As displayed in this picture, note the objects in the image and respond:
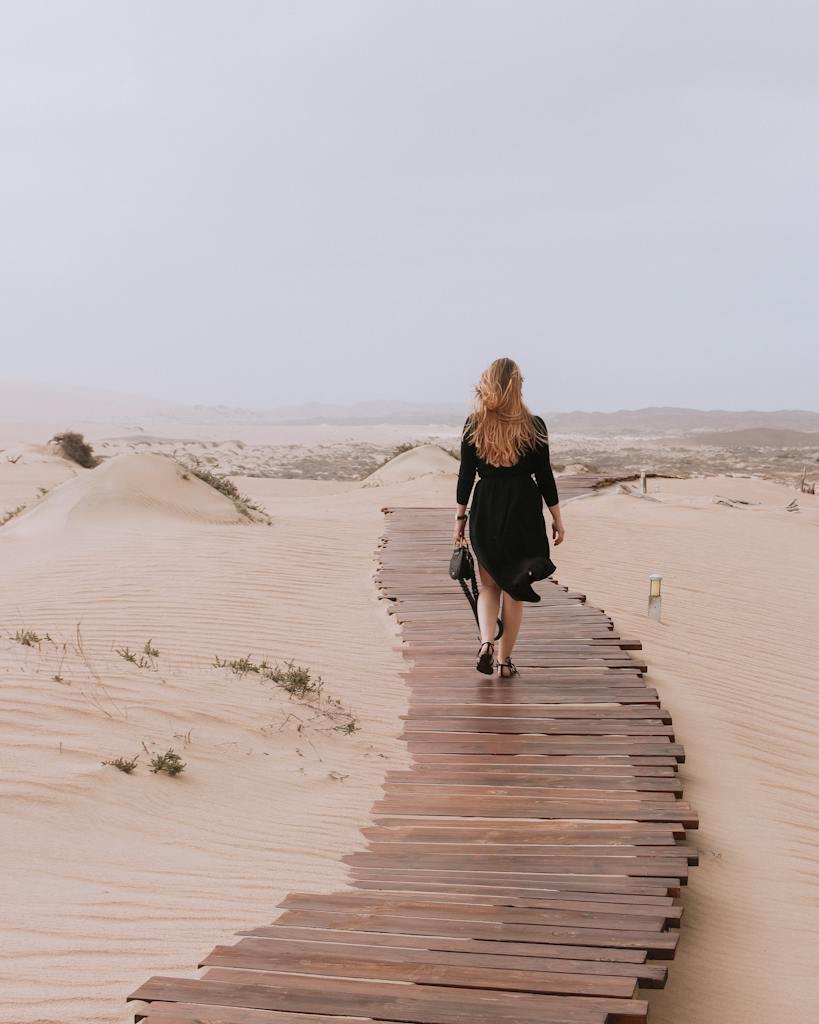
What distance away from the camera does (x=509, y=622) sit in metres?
6.36

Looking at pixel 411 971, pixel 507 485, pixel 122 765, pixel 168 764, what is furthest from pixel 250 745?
pixel 411 971

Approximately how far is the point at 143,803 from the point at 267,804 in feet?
2.09

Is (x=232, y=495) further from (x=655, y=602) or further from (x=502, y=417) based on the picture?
(x=502, y=417)

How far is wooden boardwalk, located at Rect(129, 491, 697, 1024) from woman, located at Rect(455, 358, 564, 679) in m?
0.85

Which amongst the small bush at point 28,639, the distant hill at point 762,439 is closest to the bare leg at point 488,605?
the small bush at point 28,639

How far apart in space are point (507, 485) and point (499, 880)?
2.61m

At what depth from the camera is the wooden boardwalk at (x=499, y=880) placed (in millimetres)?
2875

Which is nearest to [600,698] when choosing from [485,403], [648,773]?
[648,773]

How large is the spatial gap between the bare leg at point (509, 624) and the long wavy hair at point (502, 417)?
0.90m

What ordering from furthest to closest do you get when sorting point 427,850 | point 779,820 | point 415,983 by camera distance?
1. point 779,820
2. point 427,850
3. point 415,983

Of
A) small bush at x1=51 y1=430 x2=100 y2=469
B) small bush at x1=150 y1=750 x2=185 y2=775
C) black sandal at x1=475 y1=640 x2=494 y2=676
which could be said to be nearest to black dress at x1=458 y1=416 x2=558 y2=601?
black sandal at x1=475 y1=640 x2=494 y2=676

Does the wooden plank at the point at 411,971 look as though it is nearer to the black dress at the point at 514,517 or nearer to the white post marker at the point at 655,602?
the black dress at the point at 514,517

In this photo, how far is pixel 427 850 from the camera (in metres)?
4.32

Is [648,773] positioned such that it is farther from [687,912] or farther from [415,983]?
[415,983]
